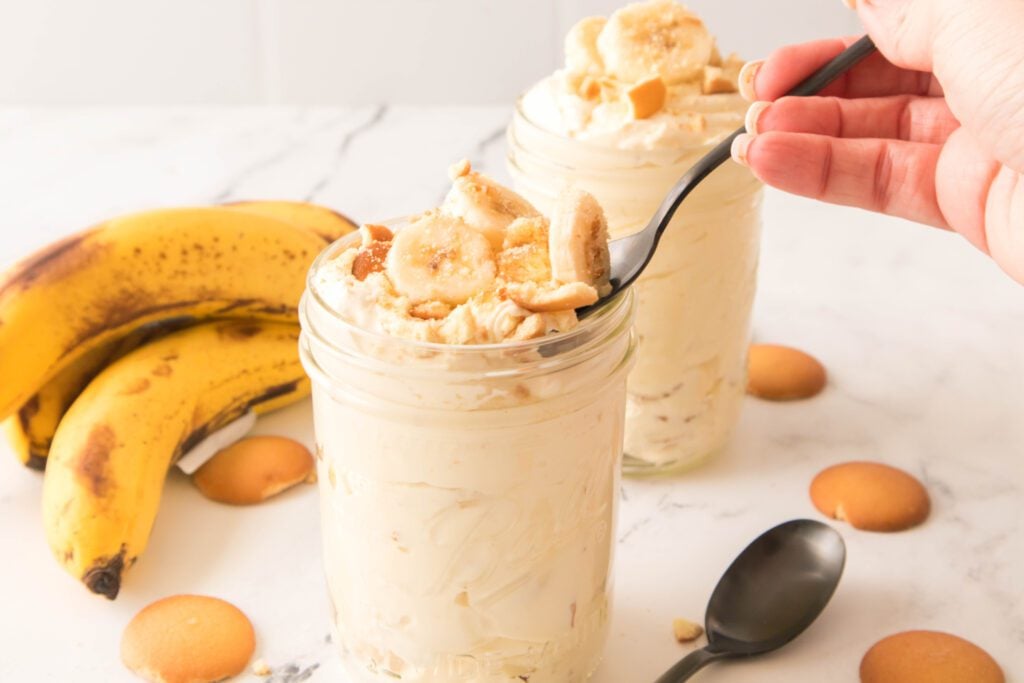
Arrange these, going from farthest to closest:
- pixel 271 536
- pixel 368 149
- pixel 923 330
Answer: pixel 368 149 < pixel 923 330 < pixel 271 536

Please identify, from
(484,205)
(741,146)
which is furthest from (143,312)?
(741,146)

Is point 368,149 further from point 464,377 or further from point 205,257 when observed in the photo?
point 464,377

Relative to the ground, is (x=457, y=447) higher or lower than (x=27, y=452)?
higher

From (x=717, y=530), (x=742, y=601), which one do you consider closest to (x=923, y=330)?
(x=717, y=530)

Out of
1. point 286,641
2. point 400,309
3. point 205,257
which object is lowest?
point 286,641

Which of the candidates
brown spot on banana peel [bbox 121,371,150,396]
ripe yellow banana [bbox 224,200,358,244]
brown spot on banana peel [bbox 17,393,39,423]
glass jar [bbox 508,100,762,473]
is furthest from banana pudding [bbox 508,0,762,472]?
brown spot on banana peel [bbox 17,393,39,423]

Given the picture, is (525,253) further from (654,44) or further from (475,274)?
(654,44)
